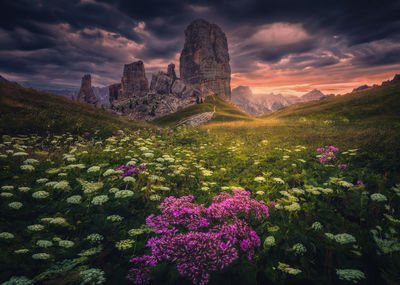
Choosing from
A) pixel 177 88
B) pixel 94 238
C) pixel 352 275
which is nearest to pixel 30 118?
pixel 94 238

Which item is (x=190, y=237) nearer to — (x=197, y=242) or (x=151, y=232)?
(x=197, y=242)

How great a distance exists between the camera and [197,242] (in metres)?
3.08

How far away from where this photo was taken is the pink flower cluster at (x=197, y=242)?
2807 mm

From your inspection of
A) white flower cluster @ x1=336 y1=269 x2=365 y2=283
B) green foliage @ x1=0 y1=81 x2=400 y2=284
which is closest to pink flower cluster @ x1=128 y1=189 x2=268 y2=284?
green foliage @ x1=0 y1=81 x2=400 y2=284

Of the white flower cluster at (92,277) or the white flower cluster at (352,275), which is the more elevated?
the white flower cluster at (92,277)

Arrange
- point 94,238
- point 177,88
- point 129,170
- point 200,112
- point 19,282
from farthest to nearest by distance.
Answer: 1. point 177,88
2. point 200,112
3. point 129,170
4. point 94,238
5. point 19,282

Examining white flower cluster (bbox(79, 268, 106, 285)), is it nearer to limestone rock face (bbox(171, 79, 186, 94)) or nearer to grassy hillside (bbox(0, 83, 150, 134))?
grassy hillside (bbox(0, 83, 150, 134))

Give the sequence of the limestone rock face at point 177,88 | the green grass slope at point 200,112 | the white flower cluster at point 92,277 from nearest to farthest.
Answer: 1. the white flower cluster at point 92,277
2. the green grass slope at point 200,112
3. the limestone rock face at point 177,88

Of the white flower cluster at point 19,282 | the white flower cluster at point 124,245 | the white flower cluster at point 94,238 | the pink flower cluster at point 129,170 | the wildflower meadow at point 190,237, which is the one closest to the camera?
the white flower cluster at point 19,282

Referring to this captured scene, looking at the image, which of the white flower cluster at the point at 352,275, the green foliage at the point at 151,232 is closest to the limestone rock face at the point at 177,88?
the green foliage at the point at 151,232

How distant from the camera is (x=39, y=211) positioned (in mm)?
4133

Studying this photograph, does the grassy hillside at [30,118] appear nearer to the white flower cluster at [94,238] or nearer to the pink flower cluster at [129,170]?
the pink flower cluster at [129,170]

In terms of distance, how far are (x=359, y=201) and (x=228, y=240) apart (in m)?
4.28

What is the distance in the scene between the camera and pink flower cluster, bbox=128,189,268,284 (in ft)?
9.21
